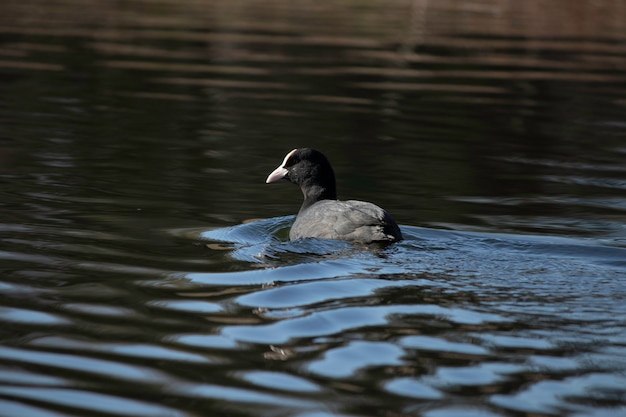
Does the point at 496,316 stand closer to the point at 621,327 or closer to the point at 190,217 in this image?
the point at 621,327

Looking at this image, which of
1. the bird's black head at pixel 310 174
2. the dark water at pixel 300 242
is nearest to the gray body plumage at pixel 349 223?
the dark water at pixel 300 242

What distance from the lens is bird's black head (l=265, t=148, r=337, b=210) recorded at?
32.3 feet

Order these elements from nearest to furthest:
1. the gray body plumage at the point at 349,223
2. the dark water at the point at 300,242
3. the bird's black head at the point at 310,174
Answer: the dark water at the point at 300,242
the gray body plumage at the point at 349,223
the bird's black head at the point at 310,174

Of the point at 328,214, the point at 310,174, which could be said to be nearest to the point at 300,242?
the point at 328,214

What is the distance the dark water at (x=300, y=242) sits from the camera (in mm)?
5078

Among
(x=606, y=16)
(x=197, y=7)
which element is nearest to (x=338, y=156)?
(x=197, y=7)

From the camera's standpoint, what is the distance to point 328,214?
8594 millimetres

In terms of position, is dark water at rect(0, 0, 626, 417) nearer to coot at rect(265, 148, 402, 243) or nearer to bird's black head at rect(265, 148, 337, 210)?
coot at rect(265, 148, 402, 243)

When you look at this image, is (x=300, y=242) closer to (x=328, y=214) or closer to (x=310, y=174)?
(x=328, y=214)

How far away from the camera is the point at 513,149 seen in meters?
14.0

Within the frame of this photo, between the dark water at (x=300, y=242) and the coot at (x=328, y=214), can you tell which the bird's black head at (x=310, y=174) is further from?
the dark water at (x=300, y=242)

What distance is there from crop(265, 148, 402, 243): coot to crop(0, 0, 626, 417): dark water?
0.17 m

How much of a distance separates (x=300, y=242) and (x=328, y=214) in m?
0.36

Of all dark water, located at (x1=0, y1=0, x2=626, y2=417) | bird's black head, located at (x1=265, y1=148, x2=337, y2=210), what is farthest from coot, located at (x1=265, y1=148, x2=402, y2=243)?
dark water, located at (x1=0, y1=0, x2=626, y2=417)
